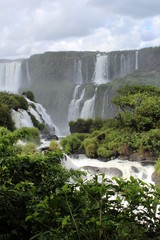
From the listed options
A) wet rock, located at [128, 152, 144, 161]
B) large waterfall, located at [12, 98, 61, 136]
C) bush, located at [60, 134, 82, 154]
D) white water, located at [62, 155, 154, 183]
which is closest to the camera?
white water, located at [62, 155, 154, 183]

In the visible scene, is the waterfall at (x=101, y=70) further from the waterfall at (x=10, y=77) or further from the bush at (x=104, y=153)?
the bush at (x=104, y=153)

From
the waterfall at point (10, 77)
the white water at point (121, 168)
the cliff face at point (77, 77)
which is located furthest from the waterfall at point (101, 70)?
the white water at point (121, 168)

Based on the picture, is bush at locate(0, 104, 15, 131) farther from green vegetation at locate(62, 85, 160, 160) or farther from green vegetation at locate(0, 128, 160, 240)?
green vegetation at locate(0, 128, 160, 240)

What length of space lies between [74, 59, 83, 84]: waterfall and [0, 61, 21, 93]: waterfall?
7474 millimetres

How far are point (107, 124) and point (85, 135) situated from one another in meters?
1.49

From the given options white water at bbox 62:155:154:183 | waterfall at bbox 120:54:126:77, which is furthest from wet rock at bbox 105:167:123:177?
waterfall at bbox 120:54:126:77

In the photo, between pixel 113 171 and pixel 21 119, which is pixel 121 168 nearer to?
pixel 113 171

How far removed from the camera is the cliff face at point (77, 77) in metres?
30.4

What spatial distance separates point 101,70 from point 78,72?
142 inches

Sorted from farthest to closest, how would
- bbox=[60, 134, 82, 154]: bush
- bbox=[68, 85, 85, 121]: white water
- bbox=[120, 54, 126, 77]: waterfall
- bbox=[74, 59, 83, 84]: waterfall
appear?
1. bbox=[74, 59, 83, 84]: waterfall
2. bbox=[120, 54, 126, 77]: waterfall
3. bbox=[68, 85, 85, 121]: white water
4. bbox=[60, 134, 82, 154]: bush

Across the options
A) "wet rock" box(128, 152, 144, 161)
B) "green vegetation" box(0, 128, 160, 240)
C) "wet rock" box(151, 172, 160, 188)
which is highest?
"green vegetation" box(0, 128, 160, 240)

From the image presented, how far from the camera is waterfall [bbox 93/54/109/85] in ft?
129

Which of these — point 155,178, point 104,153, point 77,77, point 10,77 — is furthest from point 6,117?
point 10,77

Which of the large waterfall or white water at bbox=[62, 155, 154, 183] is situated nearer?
white water at bbox=[62, 155, 154, 183]
